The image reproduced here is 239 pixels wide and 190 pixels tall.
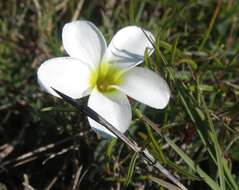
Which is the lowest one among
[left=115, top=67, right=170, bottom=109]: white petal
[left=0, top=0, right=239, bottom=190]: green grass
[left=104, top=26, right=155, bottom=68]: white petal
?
[left=0, top=0, right=239, bottom=190]: green grass

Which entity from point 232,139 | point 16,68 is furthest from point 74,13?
point 232,139

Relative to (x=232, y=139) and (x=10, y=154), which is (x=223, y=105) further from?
(x=10, y=154)

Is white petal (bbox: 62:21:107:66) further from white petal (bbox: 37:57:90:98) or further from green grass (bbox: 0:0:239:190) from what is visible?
green grass (bbox: 0:0:239:190)

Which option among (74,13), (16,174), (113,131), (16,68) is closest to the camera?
(113,131)

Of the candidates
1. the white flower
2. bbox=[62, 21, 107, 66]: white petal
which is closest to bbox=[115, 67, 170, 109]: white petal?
the white flower

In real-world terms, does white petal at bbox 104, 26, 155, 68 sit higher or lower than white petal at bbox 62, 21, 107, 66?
lower

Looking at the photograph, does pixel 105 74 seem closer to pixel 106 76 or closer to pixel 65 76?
pixel 106 76

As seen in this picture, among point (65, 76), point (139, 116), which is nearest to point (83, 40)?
point (65, 76)
